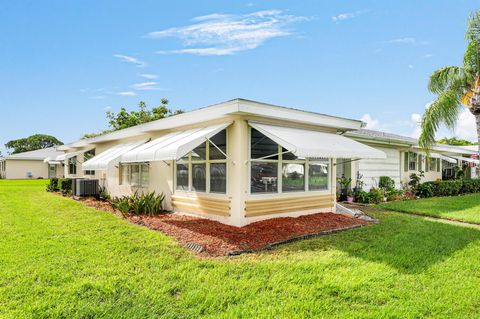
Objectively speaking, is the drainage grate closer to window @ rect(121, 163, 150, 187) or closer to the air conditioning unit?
window @ rect(121, 163, 150, 187)

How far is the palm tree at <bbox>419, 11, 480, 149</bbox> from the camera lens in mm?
16469

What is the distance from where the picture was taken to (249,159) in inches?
401

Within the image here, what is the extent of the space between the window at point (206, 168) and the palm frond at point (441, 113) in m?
13.6

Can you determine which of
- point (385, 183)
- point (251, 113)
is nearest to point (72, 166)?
point (251, 113)

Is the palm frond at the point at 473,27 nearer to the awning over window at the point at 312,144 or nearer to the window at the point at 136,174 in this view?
the awning over window at the point at 312,144

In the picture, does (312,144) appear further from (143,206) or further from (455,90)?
(455,90)

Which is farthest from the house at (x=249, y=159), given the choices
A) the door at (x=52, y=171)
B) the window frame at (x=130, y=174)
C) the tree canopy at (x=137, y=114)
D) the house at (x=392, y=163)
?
the door at (x=52, y=171)

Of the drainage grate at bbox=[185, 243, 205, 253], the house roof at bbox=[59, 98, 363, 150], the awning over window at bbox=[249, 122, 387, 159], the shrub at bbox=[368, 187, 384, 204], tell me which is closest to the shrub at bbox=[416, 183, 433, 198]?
the shrub at bbox=[368, 187, 384, 204]

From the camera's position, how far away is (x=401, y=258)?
24.1ft

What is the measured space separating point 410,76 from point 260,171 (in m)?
15.7

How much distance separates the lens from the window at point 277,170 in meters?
10.4

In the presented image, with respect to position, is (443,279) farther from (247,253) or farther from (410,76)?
(410,76)

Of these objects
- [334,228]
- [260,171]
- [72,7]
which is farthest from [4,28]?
[334,228]

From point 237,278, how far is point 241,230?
3.45 m
